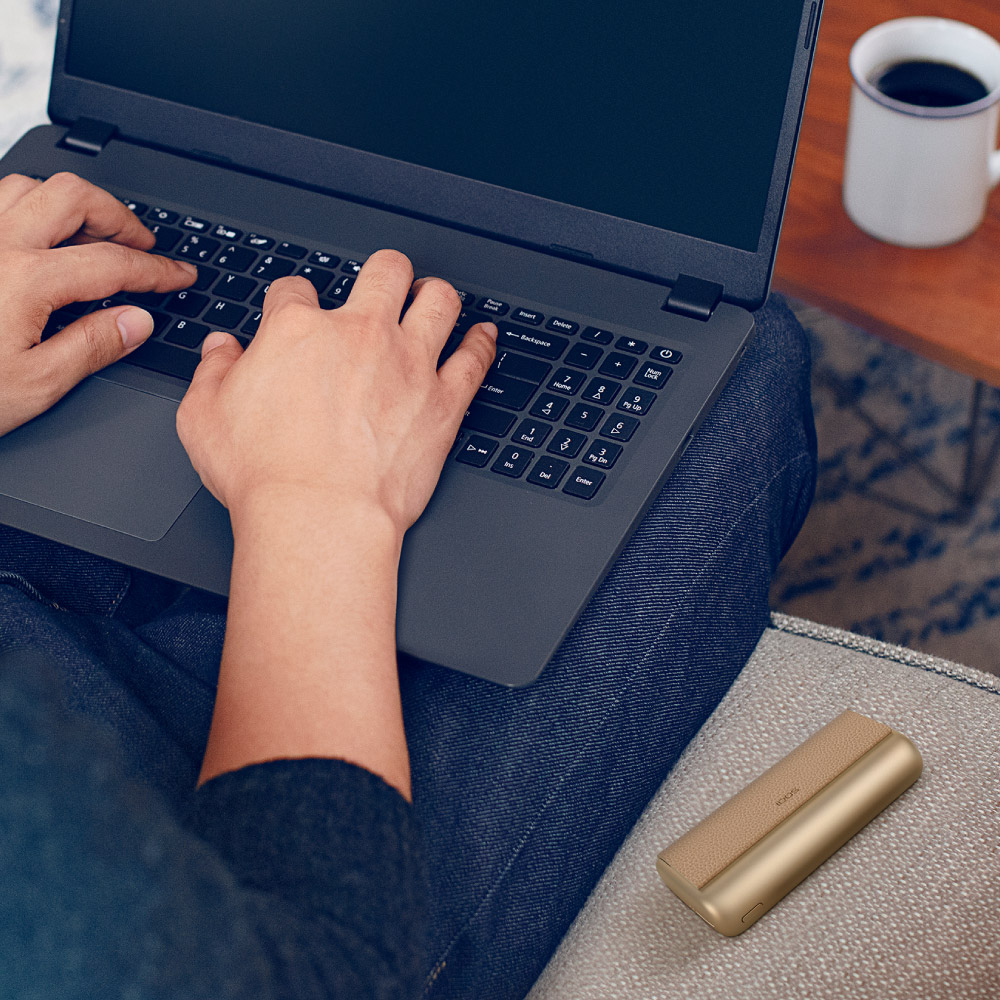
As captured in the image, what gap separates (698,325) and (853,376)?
0.75 m

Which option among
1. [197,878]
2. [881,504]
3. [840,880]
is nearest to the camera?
[197,878]

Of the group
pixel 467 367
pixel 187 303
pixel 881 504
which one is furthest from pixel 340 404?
pixel 881 504

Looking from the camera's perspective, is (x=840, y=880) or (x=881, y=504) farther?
(x=881, y=504)

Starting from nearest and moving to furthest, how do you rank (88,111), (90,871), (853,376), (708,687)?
(90,871) → (708,687) → (88,111) → (853,376)

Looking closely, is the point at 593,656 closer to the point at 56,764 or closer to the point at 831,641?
the point at 831,641

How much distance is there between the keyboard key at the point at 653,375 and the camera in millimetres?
608

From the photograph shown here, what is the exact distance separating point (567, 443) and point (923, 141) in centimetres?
32

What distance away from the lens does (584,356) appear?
2.03 feet

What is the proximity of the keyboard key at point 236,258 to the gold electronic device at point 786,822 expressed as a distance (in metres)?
0.45

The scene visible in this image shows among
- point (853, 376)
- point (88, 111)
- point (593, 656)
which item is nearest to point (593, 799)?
point (593, 656)

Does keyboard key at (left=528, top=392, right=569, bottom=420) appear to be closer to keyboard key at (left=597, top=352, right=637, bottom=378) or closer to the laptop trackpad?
keyboard key at (left=597, top=352, right=637, bottom=378)

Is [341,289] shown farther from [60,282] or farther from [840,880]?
[840,880]

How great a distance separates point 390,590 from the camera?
1.68 feet

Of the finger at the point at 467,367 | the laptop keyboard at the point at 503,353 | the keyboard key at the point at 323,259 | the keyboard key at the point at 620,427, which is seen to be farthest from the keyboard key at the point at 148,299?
the keyboard key at the point at 620,427
